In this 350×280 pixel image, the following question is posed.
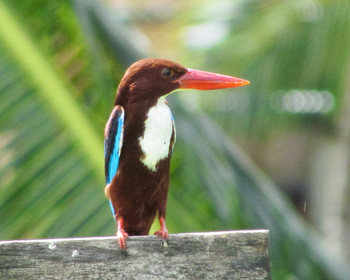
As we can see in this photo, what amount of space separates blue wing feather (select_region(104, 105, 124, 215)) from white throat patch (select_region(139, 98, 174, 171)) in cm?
9

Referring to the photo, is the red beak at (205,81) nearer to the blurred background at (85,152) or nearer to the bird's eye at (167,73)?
the bird's eye at (167,73)

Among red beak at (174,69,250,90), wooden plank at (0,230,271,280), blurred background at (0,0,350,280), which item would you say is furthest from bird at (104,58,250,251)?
blurred background at (0,0,350,280)

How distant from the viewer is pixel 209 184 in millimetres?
4465

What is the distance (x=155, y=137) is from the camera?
316cm

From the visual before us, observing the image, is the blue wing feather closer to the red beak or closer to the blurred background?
the red beak

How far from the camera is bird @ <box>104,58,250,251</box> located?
317cm

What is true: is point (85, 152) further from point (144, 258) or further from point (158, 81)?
point (144, 258)

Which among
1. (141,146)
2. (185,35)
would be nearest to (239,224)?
(141,146)

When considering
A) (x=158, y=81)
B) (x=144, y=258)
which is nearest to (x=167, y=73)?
(x=158, y=81)

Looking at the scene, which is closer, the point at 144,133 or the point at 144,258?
the point at 144,258

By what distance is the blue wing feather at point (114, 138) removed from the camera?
3193 mm

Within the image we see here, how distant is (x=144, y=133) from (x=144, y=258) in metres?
0.76

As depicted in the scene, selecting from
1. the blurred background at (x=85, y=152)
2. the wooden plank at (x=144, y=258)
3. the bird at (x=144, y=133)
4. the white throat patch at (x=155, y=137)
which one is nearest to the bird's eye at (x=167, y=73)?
the bird at (x=144, y=133)

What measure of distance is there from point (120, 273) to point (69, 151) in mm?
2103
